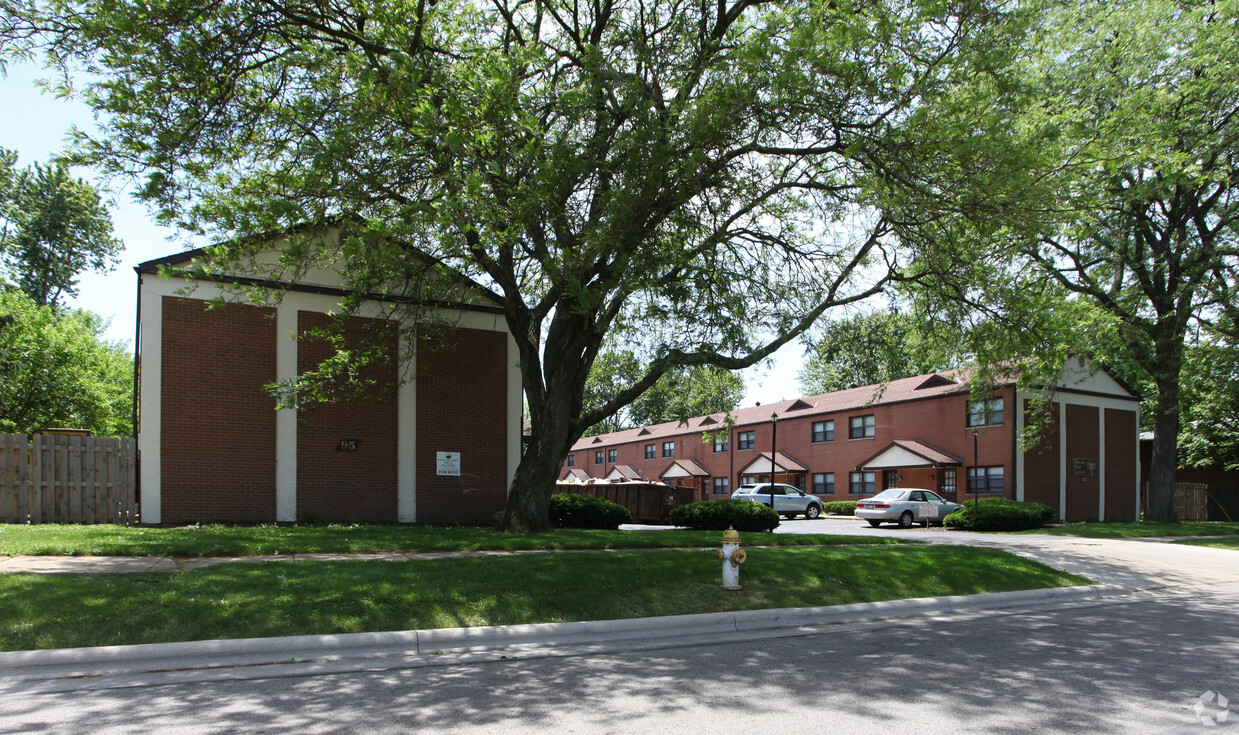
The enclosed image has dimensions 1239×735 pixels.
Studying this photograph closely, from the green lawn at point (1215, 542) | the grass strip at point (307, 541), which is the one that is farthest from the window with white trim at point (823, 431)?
the grass strip at point (307, 541)

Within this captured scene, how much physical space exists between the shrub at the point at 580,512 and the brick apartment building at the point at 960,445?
861cm

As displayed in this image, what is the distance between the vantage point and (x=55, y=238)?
164ft

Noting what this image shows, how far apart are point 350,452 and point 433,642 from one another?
11.7m

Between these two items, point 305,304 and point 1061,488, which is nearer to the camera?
point 305,304

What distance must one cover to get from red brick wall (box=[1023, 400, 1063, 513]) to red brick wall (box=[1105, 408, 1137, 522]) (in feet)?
12.4

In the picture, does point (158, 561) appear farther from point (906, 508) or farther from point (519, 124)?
point (906, 508)

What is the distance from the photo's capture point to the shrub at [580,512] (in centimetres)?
1950

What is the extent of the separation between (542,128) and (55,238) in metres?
52.1

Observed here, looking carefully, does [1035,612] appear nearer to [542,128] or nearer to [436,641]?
[436,641]

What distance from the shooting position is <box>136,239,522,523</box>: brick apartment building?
1667 cm

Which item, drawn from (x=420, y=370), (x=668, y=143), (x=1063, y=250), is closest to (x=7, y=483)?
(x=420, y=370)

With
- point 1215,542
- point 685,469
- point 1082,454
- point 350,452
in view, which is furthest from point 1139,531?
point 685,469

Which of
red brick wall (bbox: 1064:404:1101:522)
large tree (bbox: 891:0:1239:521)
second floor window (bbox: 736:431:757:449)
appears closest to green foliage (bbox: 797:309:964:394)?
large tree (bbox: 891:0:1239:521)

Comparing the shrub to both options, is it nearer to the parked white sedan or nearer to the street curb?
the street curb
